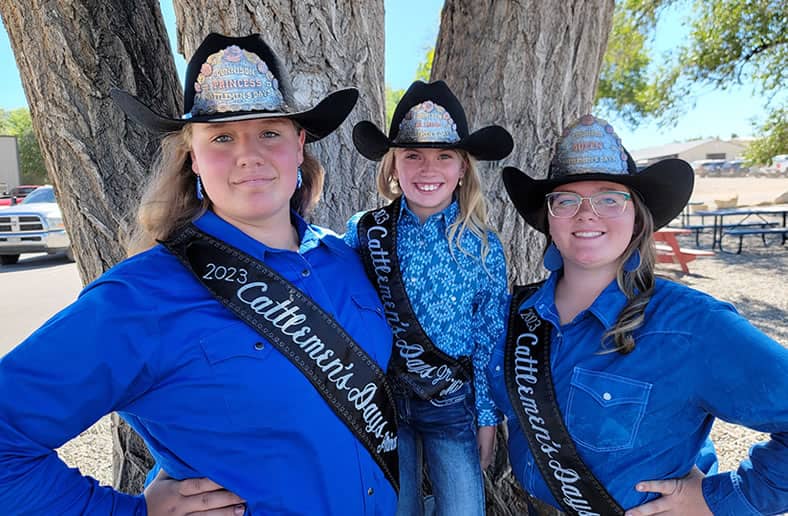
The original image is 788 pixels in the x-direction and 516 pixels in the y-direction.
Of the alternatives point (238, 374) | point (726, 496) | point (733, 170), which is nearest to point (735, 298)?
point (726, 496)

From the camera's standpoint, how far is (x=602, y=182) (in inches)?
75.5

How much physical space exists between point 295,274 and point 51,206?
14657mm

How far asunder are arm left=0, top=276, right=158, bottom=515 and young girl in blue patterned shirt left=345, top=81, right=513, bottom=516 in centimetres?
121

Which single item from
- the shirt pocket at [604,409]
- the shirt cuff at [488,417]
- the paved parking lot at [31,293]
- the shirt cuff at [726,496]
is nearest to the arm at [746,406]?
the shirt cuff at [726,496]

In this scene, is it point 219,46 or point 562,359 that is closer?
point 219,46

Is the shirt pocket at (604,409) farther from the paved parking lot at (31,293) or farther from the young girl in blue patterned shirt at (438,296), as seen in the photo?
the paved parking lot at (31,293)

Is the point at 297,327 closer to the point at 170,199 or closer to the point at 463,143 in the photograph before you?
A: the point at 170,199

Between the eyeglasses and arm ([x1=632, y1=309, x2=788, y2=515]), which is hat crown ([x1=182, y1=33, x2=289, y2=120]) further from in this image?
arm ([x1=632, y1=309, x2=788, y2=515])

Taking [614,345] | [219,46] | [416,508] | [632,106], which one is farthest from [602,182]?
[632,106]

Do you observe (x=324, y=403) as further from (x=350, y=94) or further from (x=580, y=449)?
(x=350, y=94)

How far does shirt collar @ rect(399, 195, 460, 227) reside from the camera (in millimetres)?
2484

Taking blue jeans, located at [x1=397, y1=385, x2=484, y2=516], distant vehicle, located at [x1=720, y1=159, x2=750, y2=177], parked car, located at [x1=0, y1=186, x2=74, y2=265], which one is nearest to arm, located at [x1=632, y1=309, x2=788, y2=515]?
blue jeans, located at [x1=397, y1=385, x2=484, y2=516]

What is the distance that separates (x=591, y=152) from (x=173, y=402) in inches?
63.8

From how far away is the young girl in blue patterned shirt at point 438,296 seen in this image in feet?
7.88
